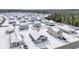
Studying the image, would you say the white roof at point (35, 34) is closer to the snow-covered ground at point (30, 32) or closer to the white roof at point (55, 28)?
the snow-covered ground at point (30, 32)

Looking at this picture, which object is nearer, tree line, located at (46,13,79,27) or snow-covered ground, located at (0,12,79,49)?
snow-covered ground, located at (0,12,79,49)

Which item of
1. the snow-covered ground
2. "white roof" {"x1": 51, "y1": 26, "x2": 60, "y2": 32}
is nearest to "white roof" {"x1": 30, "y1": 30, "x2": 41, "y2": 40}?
the snow-covered ground

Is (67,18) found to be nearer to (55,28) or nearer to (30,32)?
(55,28)

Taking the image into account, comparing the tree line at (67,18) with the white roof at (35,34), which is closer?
the white roof at (35,34)

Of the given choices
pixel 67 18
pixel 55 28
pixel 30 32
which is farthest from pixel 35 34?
pixel 67 18

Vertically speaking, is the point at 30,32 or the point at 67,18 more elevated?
the point at 67,18

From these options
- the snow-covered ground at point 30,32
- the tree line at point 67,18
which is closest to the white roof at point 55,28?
the snow-covered ground at point 30,32

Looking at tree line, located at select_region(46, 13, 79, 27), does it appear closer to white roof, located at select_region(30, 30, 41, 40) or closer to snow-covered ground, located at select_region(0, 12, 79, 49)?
snow-covered ground, located at select_region(0, 12, 79, 49)

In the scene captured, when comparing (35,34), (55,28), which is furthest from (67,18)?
(35,34)

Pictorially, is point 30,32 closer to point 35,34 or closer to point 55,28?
point 35,34

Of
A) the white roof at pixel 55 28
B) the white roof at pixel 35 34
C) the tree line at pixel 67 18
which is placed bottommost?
the white roof at pixel 35 34
